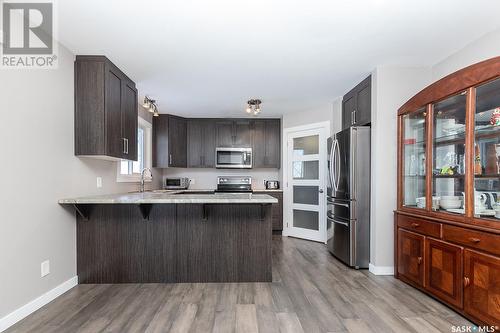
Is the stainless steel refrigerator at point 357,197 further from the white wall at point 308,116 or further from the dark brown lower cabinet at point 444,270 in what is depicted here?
the white wall at point 308,116

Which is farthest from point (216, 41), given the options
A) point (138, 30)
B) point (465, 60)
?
point (465, 60)

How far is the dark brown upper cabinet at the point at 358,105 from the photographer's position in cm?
349

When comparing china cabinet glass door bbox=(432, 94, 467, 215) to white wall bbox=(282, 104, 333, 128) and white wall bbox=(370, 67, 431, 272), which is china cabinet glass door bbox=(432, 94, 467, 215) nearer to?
white wall bbox=(370, 67, 431, 272)

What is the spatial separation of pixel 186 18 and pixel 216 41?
1.40 feet

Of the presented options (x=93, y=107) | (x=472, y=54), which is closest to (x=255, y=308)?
(x=93, y=107)

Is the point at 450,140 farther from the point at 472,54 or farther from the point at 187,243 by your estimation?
the point at 187,243

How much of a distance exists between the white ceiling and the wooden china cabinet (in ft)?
1.58

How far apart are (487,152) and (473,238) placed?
2.23 feet

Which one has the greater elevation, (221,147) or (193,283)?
(221,147)

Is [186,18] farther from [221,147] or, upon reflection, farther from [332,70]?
[221,147]

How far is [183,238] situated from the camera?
3061mm

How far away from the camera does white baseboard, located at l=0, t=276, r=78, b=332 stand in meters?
2.08

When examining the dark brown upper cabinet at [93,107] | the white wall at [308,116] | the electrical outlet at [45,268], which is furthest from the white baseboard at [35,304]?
the white wall at [308,116]

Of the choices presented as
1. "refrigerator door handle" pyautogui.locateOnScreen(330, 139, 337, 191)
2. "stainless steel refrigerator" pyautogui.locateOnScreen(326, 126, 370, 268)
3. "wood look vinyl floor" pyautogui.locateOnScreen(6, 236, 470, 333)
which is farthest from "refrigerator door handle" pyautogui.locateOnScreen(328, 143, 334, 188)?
"wood look vinyl floor" pyautogui.locateOnScreen(6, 236, 470, 333)
